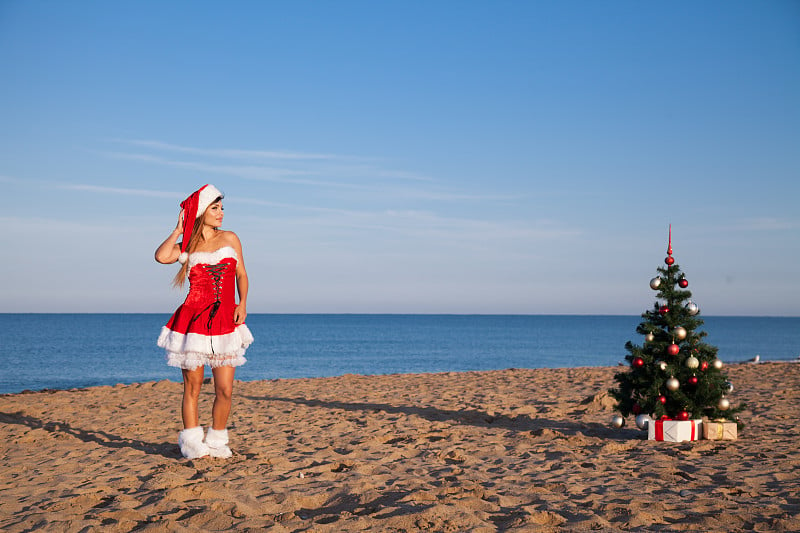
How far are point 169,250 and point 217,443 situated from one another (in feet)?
5.59

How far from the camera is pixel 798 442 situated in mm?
5863

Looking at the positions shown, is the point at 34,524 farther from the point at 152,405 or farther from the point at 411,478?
the point at 152,405

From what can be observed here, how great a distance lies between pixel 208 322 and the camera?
16.9 feet

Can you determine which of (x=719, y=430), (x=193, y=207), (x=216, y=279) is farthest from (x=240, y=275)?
(x=719, y=430)

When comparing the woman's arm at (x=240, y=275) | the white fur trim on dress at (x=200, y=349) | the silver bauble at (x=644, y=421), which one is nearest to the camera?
the white fur trim on dress at (x=200, y=349)

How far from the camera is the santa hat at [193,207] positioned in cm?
530

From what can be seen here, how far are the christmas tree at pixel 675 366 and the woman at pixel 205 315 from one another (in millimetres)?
3942

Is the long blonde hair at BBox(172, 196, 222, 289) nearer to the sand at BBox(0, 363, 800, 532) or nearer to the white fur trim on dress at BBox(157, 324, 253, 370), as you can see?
the white fur trim on dress at BBox(157, 324, 253, 370)

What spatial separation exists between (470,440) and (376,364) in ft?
106

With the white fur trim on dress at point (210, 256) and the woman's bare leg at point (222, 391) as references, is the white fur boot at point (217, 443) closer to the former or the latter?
the woman's bare leg at point (222, 391)

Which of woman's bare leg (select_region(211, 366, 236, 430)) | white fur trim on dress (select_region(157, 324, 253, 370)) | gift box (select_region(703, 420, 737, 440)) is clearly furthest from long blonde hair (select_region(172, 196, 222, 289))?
gift box (select_region(703, 420, 737, 440))

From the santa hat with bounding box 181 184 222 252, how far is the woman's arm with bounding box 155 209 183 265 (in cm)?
6

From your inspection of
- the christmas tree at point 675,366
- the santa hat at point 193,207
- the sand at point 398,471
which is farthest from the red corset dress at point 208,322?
the christmas tree at point 675,366

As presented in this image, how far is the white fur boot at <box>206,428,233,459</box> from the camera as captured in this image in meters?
5.29
